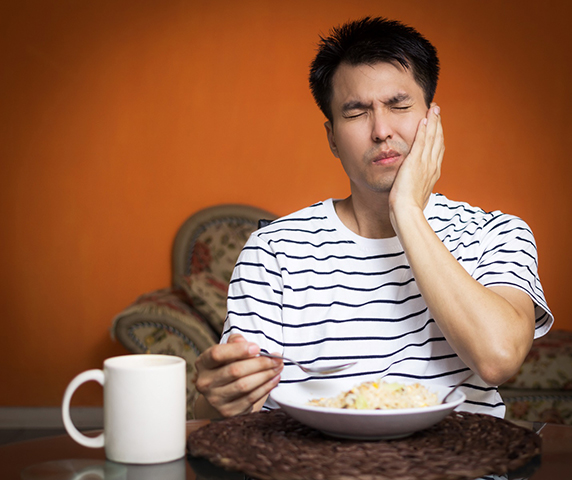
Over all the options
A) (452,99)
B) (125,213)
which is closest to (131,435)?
(125,213)

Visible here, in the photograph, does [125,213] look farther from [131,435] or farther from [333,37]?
[131,435]

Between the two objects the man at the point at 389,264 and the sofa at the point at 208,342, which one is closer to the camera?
the man at the point at 389,264

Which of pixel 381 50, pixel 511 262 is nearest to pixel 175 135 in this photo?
pixel 381 50

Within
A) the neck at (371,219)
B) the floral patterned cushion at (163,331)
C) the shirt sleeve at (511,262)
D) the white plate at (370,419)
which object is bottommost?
the floral patterned cushion at (163,331)

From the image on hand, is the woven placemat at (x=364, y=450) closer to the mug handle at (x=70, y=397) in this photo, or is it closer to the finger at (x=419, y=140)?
the mug handle at (x=70, y=397)

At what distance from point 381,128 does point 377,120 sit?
26mm

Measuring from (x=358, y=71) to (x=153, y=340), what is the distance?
1627 millimetres

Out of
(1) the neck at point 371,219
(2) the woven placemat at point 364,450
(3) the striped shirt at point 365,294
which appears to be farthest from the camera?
(1) the neck at point 371,219

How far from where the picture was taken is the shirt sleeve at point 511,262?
1.16 meters

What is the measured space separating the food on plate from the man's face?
0.65 m

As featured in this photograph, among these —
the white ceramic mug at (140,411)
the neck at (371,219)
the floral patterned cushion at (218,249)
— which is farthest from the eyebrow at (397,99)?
the floral patterned cushion at (218,249)

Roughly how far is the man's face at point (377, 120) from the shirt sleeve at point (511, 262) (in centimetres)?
26

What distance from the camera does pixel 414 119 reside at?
140 centimetres

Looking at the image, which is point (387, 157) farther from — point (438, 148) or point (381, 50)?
point (381, 50)
